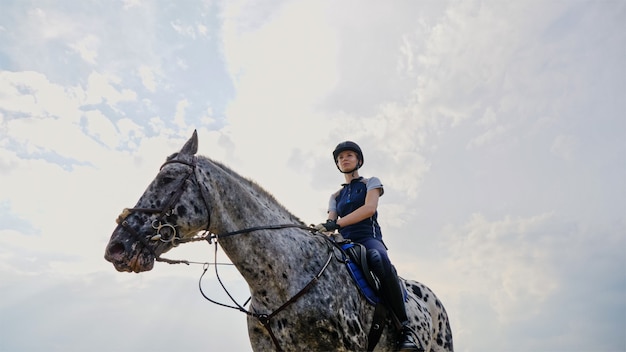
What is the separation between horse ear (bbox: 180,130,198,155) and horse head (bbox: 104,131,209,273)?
0.77 feet

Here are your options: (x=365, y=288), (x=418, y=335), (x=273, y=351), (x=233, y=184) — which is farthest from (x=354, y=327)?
(x=233, y=184)

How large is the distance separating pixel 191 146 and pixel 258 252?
1796 millimetres

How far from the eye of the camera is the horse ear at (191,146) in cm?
652

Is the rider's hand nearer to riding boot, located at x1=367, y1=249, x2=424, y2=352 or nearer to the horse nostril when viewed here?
riding boot, located at x1=367, y1=249, x2=424, y2=352

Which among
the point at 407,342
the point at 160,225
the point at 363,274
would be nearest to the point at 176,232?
the point at 160,225

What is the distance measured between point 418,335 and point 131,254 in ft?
14.4

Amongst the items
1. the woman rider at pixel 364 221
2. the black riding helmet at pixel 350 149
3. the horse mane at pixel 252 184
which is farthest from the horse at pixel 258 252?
the black riding helmet at pixel 350 149

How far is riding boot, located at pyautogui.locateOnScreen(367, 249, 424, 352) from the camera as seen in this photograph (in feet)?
21.6

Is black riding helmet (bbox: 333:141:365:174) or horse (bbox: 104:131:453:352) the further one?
black riding helmet (bbox: 333:141:365:174)

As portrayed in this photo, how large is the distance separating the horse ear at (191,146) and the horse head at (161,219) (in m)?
0.23

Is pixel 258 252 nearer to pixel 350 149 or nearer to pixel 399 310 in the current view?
pixel 399 310

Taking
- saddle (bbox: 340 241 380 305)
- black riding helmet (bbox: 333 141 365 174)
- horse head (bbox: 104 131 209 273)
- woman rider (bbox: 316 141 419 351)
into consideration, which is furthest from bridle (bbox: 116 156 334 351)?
black riding helmet (bbox: 333 141 365 174)

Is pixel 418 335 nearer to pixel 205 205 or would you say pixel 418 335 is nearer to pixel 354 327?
pixel 354 327

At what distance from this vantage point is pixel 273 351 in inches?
239
